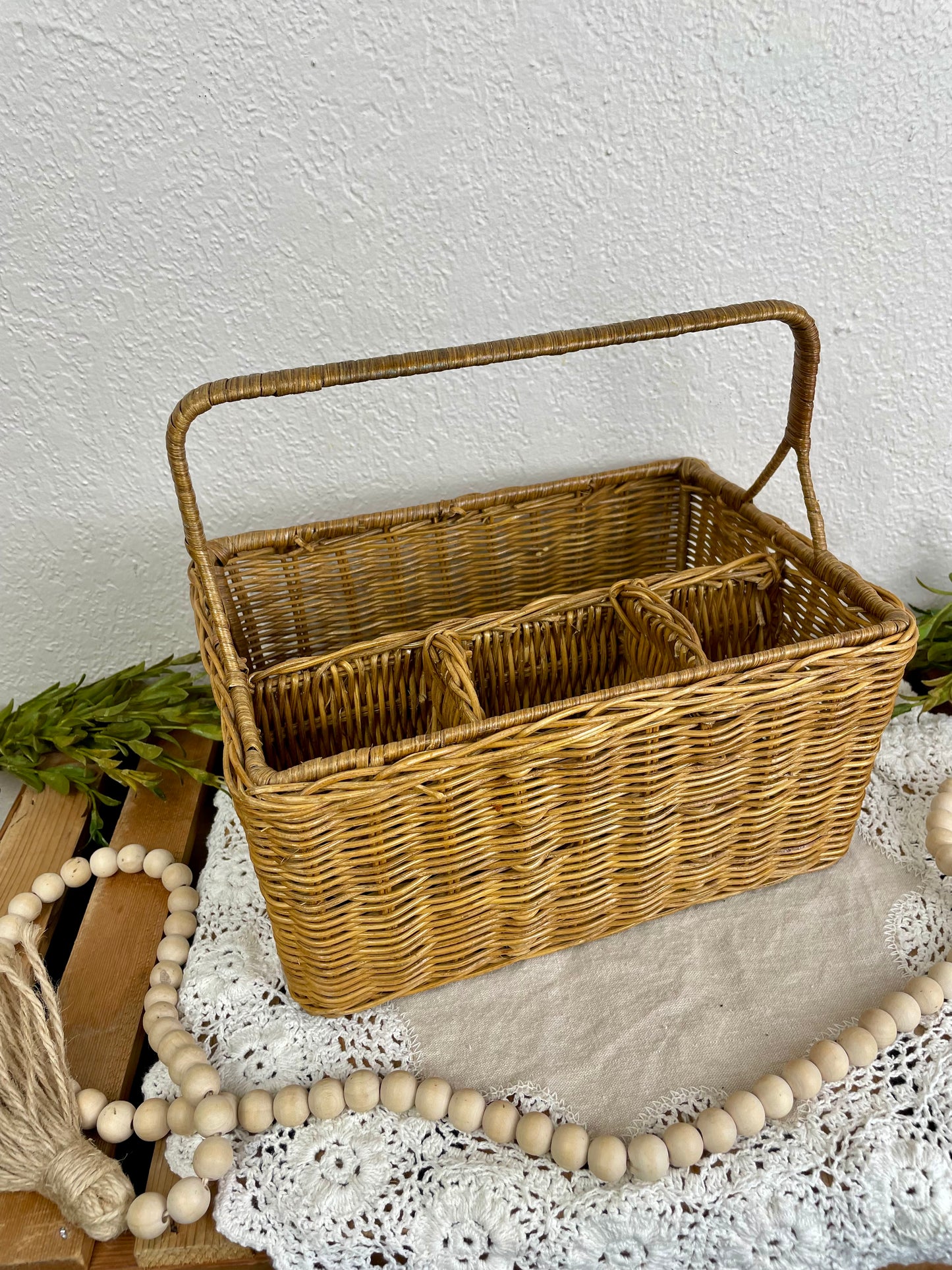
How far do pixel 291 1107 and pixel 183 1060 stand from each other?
0.09 metres

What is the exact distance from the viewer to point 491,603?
37.6 inches

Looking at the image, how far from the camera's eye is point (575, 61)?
78cm

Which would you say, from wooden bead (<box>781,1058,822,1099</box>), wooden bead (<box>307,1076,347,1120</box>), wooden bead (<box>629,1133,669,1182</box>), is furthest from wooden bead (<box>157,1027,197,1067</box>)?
wooden bead (<box>781,1058,822,1099</box>)

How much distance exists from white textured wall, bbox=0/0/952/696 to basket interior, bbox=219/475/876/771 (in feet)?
0.31

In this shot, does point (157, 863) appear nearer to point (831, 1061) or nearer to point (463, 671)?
point (463, 671)

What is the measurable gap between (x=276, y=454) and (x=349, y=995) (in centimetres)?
55

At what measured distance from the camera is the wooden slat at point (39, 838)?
2.74 feet

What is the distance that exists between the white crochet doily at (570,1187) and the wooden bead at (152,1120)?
0.02 meters

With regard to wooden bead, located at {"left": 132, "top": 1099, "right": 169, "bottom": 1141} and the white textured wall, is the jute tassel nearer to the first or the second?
wooden bead, located at {"left": 132, "top": 1099, "right": 169, "bottom": 1141}

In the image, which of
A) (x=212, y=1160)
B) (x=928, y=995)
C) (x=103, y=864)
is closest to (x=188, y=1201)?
(x=212, y=1160)

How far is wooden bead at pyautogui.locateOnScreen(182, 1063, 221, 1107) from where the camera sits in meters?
0.61

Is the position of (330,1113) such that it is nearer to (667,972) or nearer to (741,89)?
(667,972)

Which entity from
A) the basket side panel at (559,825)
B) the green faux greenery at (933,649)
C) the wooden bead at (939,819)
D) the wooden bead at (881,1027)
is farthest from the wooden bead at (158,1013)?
the green faux greenery at (933,649)

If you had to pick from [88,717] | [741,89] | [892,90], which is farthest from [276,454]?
[892,90]
